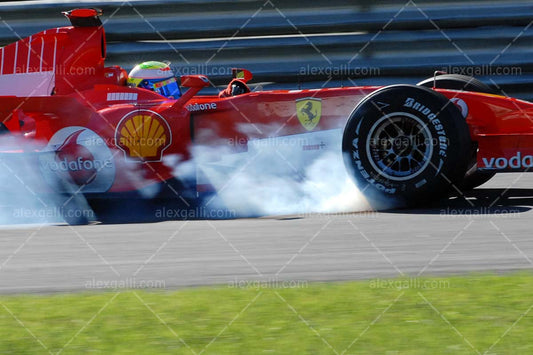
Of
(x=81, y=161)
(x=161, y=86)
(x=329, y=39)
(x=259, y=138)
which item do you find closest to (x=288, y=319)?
(x=259, y=138)

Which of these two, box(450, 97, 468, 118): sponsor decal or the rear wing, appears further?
the rear wing

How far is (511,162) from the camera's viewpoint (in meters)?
5.76

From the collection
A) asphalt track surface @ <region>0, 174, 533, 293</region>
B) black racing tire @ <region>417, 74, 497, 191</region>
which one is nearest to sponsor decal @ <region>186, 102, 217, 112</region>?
asphalt track surface @ <region>0, 174, 533, 293</region>

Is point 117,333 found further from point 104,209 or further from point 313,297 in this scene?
point 104,209

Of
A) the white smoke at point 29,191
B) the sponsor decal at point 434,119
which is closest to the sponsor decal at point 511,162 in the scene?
the sponsor decal at point 434,119

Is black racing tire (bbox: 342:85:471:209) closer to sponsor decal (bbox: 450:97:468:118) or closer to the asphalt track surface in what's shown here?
the asphalt track surface

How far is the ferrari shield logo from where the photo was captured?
6020mm

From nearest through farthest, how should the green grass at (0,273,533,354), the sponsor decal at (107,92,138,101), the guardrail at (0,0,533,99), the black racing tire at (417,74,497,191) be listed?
the green grass at (0,273,533,354) → the sponsor decal at (107,92,138,101) → the black racing tire at (417,74,497,191) → the guardrail at (0,0,533,99)

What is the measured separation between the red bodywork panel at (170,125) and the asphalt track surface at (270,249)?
0.57m

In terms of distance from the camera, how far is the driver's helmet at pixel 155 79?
669 cm

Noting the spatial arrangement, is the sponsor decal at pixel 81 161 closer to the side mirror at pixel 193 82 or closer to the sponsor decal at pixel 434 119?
the side mirror at pixel 193 82

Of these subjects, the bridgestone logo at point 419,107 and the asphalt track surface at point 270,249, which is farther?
the bridgestone logo at point 419,107

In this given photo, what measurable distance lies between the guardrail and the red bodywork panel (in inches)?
93.3

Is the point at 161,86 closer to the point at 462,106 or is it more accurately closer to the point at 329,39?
the point at 462,106
